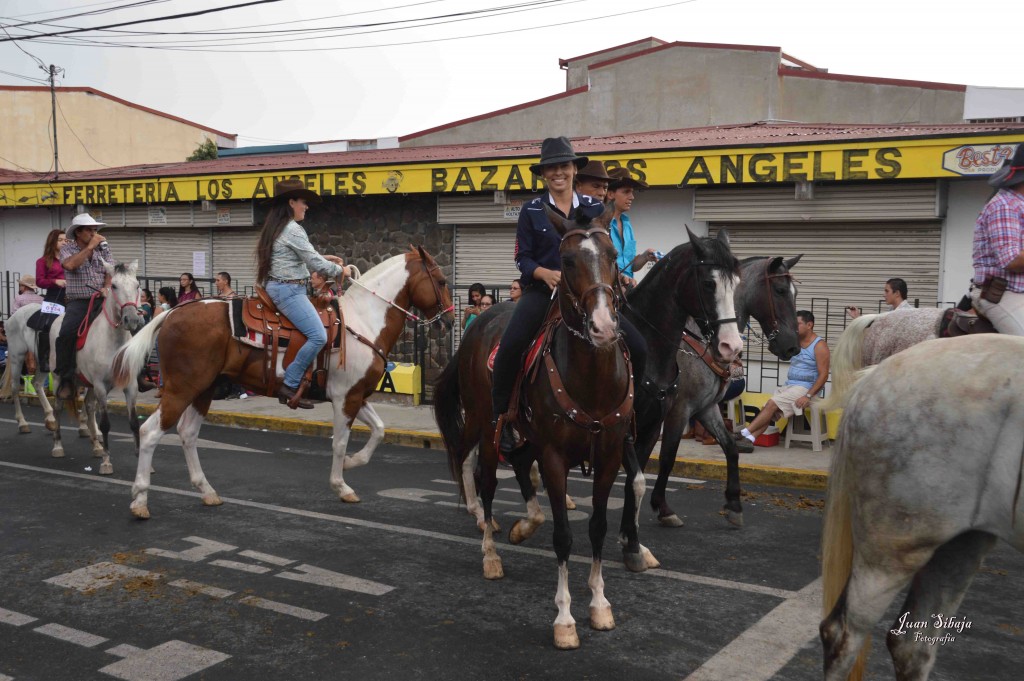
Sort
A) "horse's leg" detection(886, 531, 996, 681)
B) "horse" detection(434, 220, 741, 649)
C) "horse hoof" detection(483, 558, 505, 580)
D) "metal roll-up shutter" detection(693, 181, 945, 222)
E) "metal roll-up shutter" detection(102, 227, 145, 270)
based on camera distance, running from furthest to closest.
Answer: "metal roll-up shutter" detection(102, 227, 145, 270)
"metal roll-up shutter" detection(693, 181, 945, 222)
"horse hoof" detection(483, 558, 505, 580)
"horse" detection(434, 220, 741, 649)
"horse's leg" detection(886, 531, 996, 681)

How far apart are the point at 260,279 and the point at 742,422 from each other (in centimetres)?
666

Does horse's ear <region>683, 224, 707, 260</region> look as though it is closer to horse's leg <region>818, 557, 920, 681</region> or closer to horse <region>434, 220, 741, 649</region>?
horse <region>434, 220, 741, 649</region>

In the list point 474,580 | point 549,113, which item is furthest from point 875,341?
point 549,113

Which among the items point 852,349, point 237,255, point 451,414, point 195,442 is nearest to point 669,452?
point 451,414

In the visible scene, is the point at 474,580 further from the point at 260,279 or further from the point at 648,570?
the point at 260,279

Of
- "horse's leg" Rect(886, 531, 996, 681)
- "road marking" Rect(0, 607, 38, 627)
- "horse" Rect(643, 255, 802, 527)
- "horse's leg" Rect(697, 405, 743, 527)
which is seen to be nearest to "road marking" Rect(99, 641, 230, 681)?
"road marking" Rect(0, 607, 38, 627)

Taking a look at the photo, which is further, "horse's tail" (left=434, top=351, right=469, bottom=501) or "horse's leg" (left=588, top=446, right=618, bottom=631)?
"horse's tail" (left=434, top=351, right=469, bottom=501)

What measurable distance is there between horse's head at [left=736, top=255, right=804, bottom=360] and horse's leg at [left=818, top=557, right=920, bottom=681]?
3.88 metres

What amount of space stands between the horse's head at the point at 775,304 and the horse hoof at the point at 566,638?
11.4ft

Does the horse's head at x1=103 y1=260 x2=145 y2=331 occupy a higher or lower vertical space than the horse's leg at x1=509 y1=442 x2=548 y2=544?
higher

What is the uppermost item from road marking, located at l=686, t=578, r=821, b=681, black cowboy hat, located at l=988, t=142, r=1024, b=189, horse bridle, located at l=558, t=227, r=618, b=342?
black cowboy hat, located at l=988, t=142, r=1024, b=189

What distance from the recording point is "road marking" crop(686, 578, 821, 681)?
443 centimetres

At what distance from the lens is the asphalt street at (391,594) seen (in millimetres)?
4590

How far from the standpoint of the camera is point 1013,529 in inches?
126
